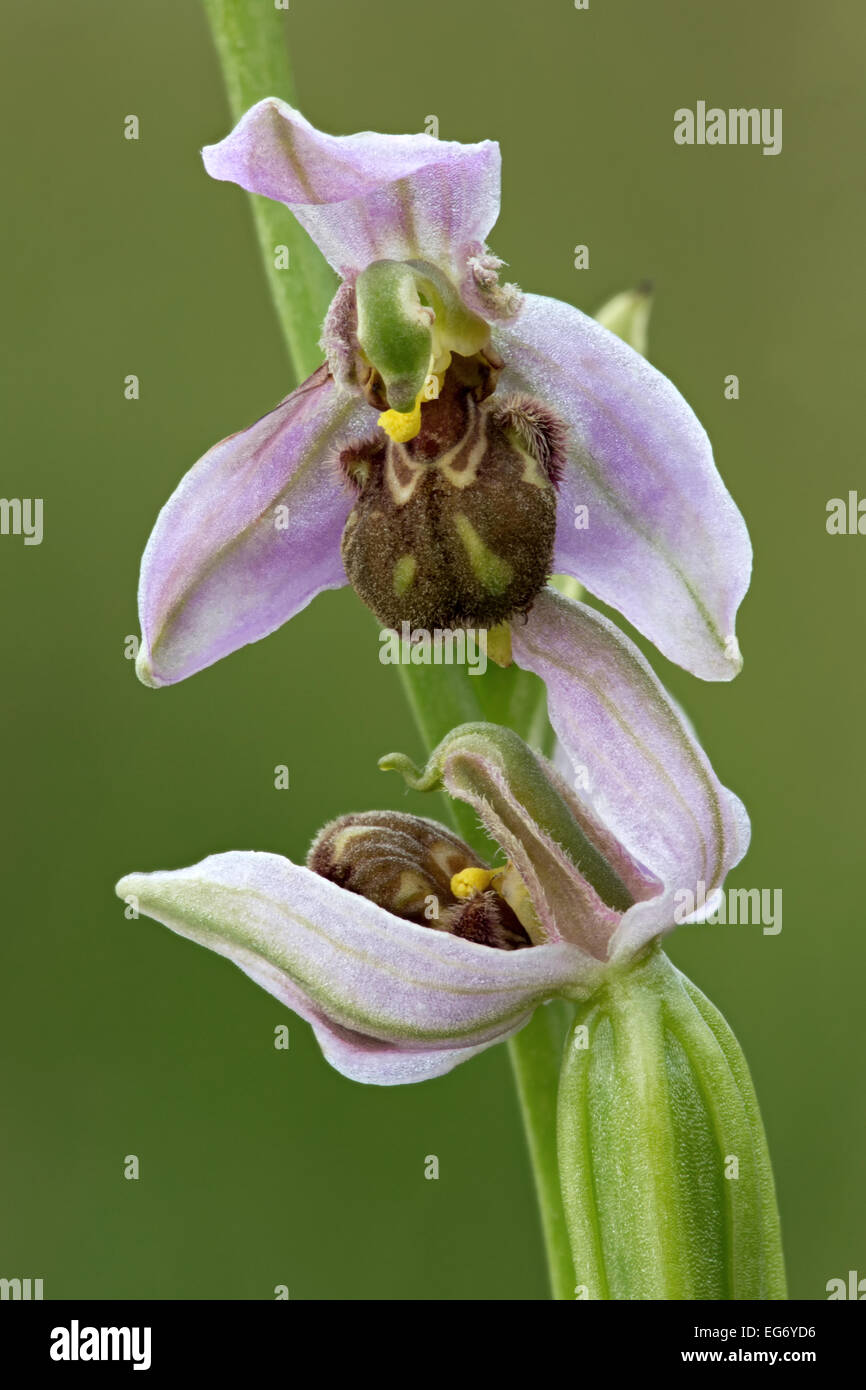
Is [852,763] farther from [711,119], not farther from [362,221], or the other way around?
[362,221]

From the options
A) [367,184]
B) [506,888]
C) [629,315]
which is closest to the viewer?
[367,184]

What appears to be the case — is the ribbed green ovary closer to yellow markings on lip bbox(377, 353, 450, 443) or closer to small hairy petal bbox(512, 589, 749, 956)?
small hairy petal bbox(512, 589, 749, 956)

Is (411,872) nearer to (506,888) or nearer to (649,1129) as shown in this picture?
(506,888)

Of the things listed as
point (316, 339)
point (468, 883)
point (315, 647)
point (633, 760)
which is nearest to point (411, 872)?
point (468, 883)

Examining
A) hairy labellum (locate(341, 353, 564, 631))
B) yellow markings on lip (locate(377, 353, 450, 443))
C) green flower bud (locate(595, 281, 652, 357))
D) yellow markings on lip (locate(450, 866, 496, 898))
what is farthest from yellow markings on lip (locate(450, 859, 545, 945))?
green flower bud (locate(595, 281, 652, 357))

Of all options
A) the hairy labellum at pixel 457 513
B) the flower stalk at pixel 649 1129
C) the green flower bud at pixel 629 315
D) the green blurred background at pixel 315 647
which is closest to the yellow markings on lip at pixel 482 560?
the hairy labellum at pixel 457 513

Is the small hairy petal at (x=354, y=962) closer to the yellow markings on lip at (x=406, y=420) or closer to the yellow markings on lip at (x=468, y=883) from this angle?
the yellow markings on lip at (x=468, y=883)
